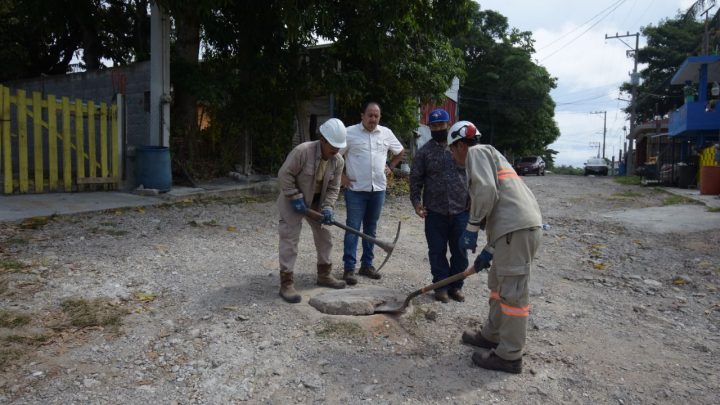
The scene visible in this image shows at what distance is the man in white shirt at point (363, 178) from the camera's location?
4.52 meters

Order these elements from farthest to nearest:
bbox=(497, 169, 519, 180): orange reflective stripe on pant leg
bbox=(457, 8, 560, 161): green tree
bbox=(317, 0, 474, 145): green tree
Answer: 1. bbox=(457, 8, 560, 161): green tree
2. bbox=(317, 0, 474, 145): green tree
3. bbox=(497, 169, 519, 180): orange reflective stripe on pant leg

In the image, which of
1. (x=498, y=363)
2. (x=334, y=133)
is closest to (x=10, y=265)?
(x=334, y=133)

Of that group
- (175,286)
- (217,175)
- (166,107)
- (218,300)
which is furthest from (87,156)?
(218,300)

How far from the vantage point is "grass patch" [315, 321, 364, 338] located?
3.46 m

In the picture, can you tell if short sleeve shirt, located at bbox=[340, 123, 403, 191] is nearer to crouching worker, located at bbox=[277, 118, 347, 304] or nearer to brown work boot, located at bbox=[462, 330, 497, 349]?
crouching worker, located at bbox=[277, 118, 347, 304]

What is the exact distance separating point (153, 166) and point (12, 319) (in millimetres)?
5070

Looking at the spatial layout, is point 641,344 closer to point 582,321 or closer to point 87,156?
point 582,321

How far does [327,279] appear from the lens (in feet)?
14.5

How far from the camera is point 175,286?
4.29 meters

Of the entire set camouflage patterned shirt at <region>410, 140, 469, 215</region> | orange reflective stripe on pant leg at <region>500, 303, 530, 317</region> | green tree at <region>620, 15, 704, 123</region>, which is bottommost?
orange reflective stripe on pant leg at <region>500, 303, 530, 317</region>

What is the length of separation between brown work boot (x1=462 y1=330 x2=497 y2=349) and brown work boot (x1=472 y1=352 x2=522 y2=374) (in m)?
0.26

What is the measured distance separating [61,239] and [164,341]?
281 cm

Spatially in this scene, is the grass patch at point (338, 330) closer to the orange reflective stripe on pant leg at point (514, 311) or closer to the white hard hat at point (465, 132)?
the orange reflective stripe on pant leg at point (514, 311)

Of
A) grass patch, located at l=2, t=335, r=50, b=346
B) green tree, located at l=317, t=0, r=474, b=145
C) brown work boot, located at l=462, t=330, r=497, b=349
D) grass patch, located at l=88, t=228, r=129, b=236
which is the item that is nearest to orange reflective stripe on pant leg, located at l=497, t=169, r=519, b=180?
brown work boot, located at l=462, t=330, r=497, b=349
